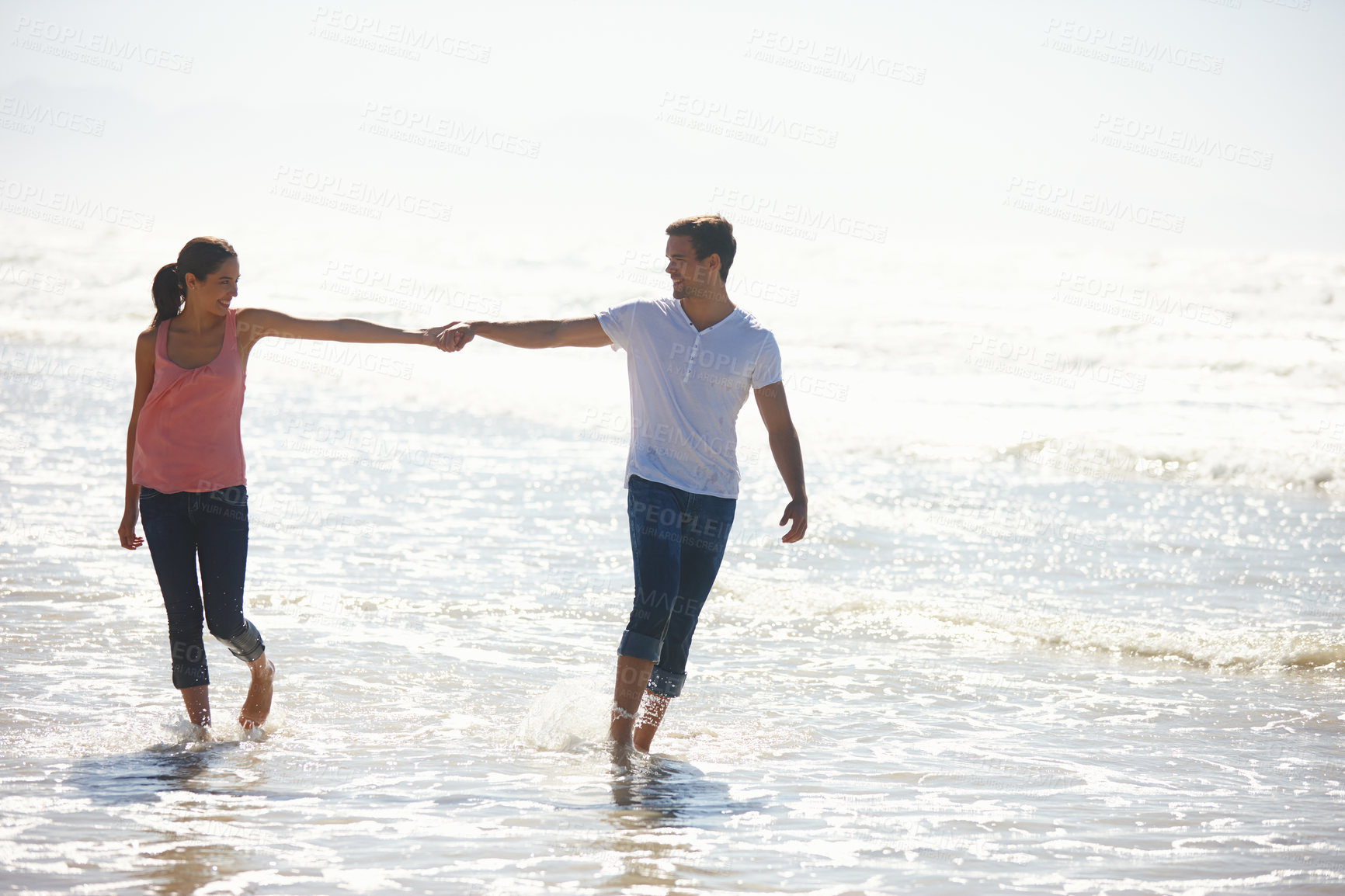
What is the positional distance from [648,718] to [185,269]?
2.39 m

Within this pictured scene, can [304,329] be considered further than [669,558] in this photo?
Yes

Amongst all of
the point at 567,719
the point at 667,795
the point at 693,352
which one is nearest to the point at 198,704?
the point at 567,719

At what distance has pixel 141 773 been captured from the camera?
4109 mm

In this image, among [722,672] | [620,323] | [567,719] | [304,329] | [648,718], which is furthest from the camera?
[722,672]

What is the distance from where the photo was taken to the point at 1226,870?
352cm

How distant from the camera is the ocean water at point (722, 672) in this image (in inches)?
140

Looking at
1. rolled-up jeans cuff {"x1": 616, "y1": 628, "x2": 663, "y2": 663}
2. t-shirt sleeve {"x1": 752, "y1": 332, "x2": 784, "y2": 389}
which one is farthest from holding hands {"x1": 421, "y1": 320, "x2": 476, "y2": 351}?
rolled-up jeans cuff {"x1": 616, "y1": 628, "x2": 663, "y2": 663}

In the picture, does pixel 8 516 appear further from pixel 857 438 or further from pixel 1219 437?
pixel 1219 437

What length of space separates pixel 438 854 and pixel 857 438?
12597 millimetres

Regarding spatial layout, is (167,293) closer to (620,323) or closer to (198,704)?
(198,704)

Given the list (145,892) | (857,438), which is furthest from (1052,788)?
(857,438)

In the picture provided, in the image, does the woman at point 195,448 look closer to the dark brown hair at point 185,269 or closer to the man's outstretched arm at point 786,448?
the dark brown hair at point 185,269

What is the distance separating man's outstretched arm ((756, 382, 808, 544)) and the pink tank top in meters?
1.92

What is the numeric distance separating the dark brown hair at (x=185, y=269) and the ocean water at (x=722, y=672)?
1614 mm
